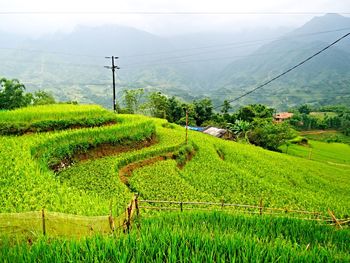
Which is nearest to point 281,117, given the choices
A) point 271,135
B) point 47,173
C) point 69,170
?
point 271,135

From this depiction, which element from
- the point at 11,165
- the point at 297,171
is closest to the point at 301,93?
the point at 297,171

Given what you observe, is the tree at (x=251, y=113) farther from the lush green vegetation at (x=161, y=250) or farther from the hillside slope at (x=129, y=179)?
the lush green vegetation at (x=161, y=250)

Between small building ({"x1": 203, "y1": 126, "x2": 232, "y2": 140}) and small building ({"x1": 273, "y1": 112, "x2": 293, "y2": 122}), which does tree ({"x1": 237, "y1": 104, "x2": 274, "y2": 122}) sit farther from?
small building ({"x1": 273, "y1": 112, "x2": 293, "y2": 122})

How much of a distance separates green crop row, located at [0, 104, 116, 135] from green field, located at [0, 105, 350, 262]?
0.28m

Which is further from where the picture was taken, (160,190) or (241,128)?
(241,128)

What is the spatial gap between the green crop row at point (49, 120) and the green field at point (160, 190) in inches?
10.8

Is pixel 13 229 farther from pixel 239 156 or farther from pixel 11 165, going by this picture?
pixel 239 156

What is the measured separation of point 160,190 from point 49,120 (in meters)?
7.61

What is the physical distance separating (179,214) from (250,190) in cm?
856

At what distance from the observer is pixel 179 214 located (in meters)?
7.94

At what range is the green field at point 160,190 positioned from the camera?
424cm

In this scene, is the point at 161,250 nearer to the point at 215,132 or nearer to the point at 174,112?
the point at 215,132

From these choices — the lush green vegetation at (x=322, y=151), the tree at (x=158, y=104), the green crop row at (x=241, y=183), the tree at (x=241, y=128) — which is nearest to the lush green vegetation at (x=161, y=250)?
the green crop row at (x=241, y=183)

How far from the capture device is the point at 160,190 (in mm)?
13070
